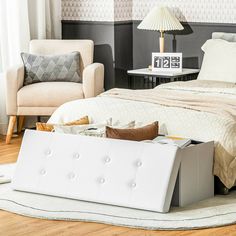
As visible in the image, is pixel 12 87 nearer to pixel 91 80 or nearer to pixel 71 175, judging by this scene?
pixel 91 80

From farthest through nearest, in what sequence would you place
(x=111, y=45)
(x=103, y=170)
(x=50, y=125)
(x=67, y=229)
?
(x=111, y=45) < (x=50, y=125) < (x=103, y=170) < (x=67, y=229)

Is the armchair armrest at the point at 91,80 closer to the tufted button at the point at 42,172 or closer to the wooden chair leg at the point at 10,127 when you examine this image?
the wooden chair leg at the point at 10,127

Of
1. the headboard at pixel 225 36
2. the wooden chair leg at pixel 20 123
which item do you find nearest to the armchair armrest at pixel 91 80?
the wooden chair leg at pixel 20 123

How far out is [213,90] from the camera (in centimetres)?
536

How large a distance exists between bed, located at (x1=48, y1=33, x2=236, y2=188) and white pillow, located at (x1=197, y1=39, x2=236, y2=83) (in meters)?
0.21

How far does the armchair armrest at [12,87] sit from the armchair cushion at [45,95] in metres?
0.04

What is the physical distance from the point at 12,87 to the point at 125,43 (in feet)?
4.79

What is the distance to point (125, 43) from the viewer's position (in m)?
7.25

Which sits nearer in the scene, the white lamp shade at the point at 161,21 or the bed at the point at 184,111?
the bed at the point at 184,111

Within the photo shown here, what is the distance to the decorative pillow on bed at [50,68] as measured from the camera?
21.5ft

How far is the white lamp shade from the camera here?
6637 mm

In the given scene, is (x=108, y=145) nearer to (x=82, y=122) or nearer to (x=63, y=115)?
(x=82, y=122)

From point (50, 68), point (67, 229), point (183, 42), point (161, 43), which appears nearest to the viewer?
point (67, 229)

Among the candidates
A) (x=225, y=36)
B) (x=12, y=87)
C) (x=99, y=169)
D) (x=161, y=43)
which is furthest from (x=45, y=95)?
(x=99, y=169)
